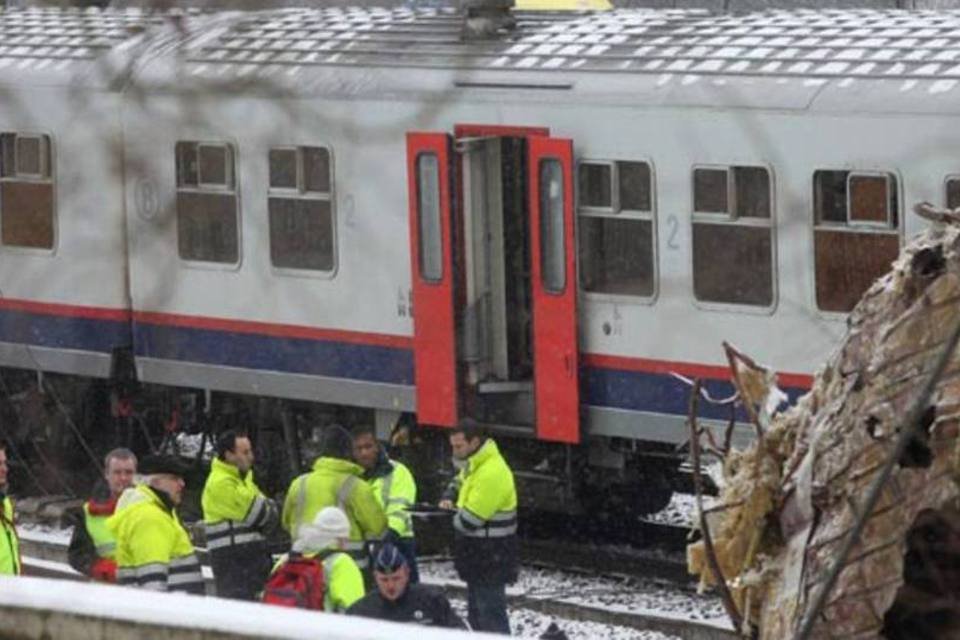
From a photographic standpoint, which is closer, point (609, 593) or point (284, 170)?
point (609, 593)

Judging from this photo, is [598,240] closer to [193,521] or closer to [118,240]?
[193,521]

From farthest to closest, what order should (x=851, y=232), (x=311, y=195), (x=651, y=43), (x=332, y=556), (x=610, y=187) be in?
(x=311, y=195), (x=651, y=43), (x=610, y=187), (x=851, y=232), (x=332, y=556)

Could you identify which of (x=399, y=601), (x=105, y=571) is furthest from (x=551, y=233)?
(x=399, y=601)

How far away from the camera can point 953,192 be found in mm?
14781

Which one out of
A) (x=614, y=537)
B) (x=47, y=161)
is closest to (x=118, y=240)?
(x=614, y=537)

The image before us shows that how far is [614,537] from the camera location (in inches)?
717

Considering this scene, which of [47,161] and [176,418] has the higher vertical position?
[47,161]

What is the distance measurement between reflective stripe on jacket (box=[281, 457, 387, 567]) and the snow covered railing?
21.5 feet

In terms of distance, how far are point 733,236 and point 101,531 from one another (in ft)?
15.5

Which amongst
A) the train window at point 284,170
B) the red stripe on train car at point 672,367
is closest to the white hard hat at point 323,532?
the red stripe on train car at point 672,367

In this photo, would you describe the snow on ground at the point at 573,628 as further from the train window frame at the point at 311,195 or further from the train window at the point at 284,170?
the train window at the point at 284,170

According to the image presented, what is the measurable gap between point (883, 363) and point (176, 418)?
1512cm

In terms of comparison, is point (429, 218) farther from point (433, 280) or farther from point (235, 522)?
point (235, 522)

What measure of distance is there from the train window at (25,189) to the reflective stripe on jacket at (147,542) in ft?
23.2
